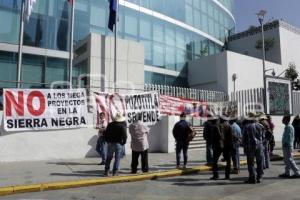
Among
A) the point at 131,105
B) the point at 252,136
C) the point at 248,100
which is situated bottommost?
the point at 252,136

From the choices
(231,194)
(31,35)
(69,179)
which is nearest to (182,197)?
(231,194)

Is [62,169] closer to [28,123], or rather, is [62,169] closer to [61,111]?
[28,123]

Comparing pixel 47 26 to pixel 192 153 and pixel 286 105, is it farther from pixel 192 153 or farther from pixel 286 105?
pixel 286 105

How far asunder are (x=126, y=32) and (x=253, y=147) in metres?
19.6

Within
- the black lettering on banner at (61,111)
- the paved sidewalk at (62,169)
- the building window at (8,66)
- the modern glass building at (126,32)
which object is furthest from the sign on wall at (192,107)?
the building window at (8,66)

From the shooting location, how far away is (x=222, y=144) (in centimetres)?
927

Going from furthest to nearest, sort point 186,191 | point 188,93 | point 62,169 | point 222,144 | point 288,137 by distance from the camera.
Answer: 1. point 188,93
2. point 62,169
3. point 288,137
4. point 222,144
5. point 186,191

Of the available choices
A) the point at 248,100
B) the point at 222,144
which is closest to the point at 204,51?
the point at 248,100

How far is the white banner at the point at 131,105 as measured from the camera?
1336cm

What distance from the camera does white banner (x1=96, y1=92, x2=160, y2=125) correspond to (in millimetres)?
13359

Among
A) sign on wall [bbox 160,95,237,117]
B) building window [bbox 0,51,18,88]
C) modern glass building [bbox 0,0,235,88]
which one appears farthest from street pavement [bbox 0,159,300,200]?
building window [bbox 0,51,18,88]

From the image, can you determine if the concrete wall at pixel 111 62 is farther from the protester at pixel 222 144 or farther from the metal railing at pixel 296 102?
the metal railing at pixel 296 102

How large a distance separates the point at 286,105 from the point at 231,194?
16.3 m

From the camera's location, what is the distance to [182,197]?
7.26 meters
